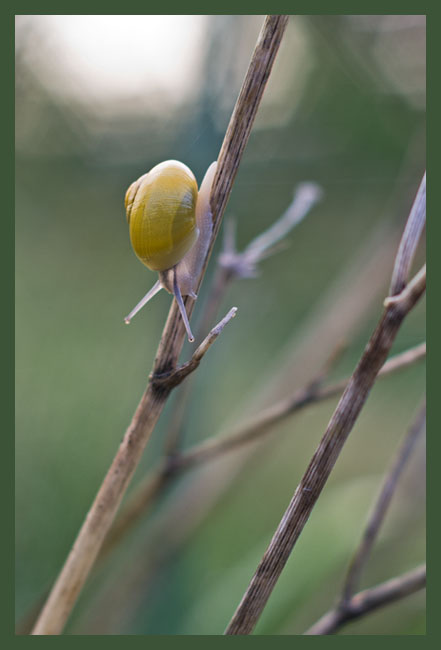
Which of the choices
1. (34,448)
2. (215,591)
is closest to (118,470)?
(215,591)

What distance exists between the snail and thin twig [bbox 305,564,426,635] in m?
0.25

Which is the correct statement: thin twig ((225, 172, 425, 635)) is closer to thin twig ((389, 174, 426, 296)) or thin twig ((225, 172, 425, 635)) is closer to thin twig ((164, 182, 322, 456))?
thin twig ((389, 174, 426, 296))

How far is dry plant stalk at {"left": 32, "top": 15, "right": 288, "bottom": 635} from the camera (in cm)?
27

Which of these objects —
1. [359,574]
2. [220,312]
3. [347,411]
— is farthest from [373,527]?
[220,312]

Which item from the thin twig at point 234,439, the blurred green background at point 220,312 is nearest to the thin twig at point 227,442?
the thin twig at point 234,439

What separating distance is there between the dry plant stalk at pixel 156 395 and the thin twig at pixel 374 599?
0.18 m

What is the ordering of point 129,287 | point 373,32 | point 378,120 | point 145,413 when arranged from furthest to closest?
point 378,120 → point 129,287 → point 373,32 → point 145,413

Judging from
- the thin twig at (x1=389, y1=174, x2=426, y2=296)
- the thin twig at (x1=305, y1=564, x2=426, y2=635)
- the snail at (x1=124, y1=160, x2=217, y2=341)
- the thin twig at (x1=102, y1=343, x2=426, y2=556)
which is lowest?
the thin twig at (x1=305, y1=564, x2=426, y2=635)

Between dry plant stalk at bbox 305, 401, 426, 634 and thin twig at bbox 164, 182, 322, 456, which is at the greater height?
thin twig at bbox 164, 182, 322, 456

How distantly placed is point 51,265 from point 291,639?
3.36 feet

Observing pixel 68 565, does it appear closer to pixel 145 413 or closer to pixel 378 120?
pixel 145 413

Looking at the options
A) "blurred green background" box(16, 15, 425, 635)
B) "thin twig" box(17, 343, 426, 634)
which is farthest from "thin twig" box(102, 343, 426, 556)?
"blurred green background" box(16, 15, 425, 635)

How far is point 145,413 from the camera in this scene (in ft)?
0.98

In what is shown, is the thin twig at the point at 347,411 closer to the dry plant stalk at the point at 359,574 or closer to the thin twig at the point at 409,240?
the thin twig at the point at 409,240
